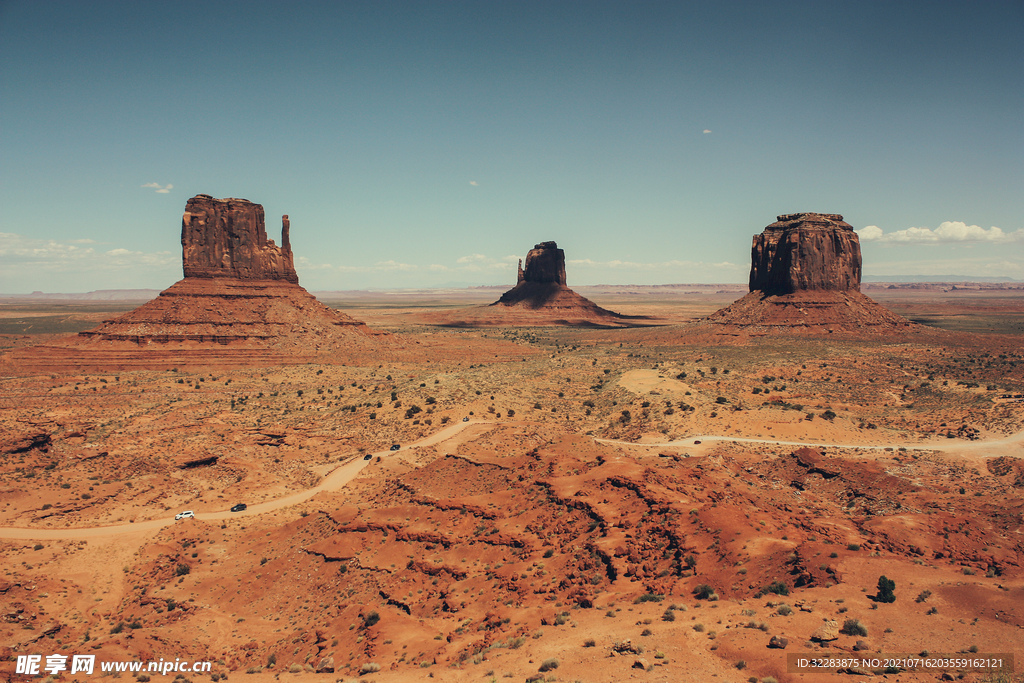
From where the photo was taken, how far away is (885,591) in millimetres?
15234

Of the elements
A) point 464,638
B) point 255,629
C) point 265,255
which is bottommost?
point 255,629

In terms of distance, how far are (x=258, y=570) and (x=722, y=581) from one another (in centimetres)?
1983

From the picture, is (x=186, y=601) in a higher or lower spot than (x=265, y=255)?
lower

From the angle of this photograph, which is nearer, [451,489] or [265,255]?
[451,489]

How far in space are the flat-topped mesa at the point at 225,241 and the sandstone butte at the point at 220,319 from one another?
0.42 ft

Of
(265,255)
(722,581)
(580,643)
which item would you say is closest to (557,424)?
(722,581)

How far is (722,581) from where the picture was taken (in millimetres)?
17344

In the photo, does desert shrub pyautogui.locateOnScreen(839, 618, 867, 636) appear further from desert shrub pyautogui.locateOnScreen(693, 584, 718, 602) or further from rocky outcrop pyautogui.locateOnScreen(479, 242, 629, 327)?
rocky outcrop pyautogui.locateOnScreen(479, 242, 629, 327)

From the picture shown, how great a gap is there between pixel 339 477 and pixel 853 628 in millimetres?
28592

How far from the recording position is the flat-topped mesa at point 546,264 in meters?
164

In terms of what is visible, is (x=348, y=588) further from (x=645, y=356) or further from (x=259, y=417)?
(x=645, y=356)

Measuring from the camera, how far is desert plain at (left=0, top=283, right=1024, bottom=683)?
14984 millimetres

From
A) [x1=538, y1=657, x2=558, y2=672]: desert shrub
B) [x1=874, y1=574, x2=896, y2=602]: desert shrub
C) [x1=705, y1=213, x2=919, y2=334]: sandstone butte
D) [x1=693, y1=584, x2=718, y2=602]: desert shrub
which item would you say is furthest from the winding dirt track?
[x1=705, y1=213, x2=919, y2=334]: sandstone butte

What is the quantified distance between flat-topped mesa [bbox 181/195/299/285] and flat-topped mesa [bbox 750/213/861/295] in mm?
91398
